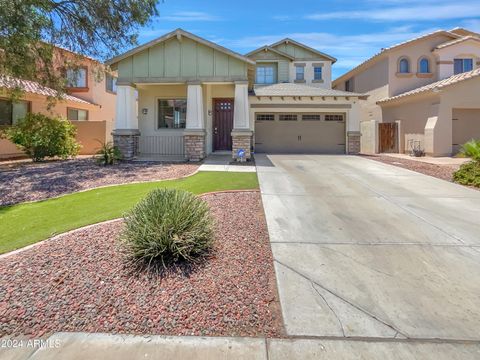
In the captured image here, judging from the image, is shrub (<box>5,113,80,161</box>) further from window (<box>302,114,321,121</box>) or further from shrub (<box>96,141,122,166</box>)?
window (<box>302,114,321,121</box>)

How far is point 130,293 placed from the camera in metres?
3.82

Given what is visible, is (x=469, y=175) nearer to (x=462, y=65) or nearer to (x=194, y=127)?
(x=194, y=127)

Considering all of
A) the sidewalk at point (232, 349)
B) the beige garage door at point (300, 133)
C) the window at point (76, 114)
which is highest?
the window at point (76, 114)

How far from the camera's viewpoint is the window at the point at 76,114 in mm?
21609

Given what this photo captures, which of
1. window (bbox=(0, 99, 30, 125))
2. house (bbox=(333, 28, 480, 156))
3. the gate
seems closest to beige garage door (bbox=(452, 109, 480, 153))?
house (bbox=(333, 28, 480, 156))

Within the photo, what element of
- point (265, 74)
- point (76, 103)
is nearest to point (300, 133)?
point (265, 74)

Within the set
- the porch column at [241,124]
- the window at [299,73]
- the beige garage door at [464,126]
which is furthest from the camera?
the window at [299,73]

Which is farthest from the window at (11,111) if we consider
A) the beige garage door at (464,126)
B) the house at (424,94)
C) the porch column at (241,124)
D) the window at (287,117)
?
the beige garage door at (464,126)

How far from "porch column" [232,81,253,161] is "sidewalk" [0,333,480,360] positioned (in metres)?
11.3

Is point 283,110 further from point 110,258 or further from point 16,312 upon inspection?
point 16,312

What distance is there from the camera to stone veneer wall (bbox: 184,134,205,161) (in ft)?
47.5

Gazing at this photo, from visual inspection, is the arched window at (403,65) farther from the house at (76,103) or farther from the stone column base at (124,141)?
the house at (76,103)

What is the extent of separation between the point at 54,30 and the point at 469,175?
15901mm

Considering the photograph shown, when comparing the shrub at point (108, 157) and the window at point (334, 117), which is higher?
the window at point (334, 117)
